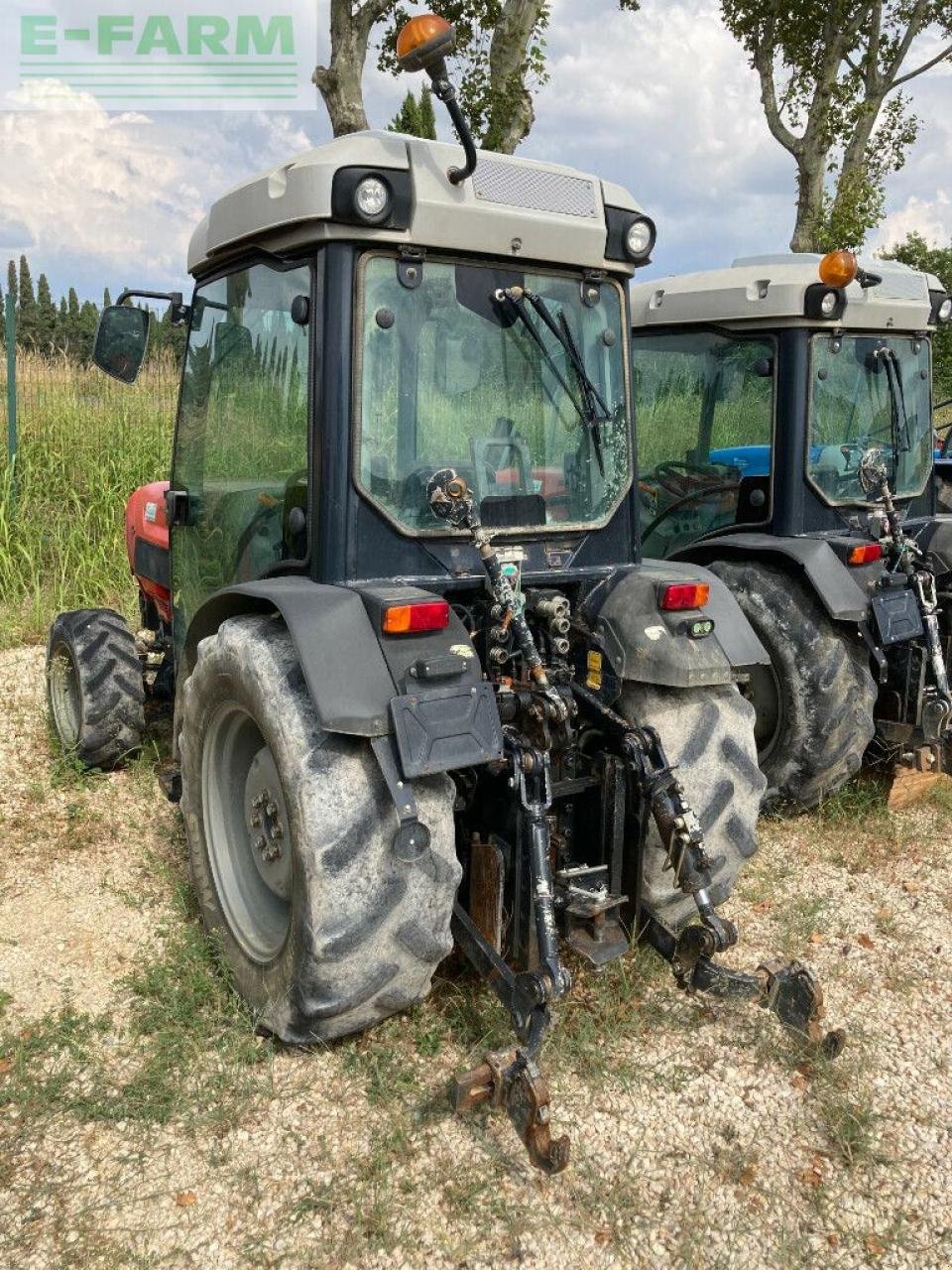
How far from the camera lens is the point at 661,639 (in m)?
2.81

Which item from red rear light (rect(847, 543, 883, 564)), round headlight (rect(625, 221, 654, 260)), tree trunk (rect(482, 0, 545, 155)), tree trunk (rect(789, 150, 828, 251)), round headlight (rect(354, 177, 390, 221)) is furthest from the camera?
tree trunk (rect(789, 150, 828, 251))

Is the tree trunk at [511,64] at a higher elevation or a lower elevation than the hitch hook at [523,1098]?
higher

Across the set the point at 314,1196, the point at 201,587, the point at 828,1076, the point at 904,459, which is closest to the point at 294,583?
the point at 201,587

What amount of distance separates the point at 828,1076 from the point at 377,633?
167cm

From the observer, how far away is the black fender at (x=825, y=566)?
13.5 ft

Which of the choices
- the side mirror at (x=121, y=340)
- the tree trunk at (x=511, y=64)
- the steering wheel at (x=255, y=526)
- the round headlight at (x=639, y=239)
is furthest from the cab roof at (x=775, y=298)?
the tree trunk at (x=511, y=64)

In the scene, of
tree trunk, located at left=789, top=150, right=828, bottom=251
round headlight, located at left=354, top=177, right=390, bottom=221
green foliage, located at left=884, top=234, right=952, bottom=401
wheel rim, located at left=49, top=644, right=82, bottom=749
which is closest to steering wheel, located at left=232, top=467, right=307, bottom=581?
round headlight, located at left=354, top=177, right=390, bottom=221

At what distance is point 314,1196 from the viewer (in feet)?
7.50

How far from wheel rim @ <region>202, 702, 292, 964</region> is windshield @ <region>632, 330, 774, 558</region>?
261cm

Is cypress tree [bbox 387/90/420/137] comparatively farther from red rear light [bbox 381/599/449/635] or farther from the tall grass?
red rear light [bbox 381/599/449/635]

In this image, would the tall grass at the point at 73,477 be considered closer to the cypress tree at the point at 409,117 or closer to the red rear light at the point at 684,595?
the red rear light at the point at 684,595

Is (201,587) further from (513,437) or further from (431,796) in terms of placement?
(431,796)

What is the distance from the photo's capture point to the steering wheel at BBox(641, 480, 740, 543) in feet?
15.3

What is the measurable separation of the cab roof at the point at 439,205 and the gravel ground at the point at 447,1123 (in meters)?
2.06
